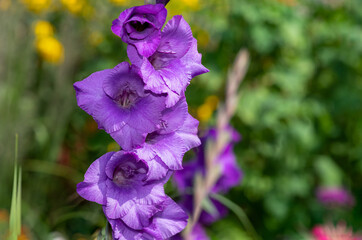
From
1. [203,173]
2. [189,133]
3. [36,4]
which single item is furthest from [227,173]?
[36,4]

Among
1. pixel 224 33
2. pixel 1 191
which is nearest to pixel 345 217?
pixel 224 33

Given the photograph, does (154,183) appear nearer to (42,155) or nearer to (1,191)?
(1,191)

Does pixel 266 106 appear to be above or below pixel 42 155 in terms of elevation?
above

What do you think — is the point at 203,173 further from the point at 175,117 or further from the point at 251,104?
the point at 251,104

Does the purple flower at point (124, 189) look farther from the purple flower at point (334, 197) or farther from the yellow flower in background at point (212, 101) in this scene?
the yellow flower in background at point (212, 101)

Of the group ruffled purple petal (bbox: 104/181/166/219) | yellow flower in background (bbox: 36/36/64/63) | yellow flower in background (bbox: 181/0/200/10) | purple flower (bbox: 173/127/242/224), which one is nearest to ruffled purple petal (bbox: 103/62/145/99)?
ruffled purple petal (bbox: 104/181/166/219)

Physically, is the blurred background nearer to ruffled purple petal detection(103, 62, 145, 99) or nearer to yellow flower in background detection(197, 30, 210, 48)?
yellow flower in background detection(197, 30, 210, 48)

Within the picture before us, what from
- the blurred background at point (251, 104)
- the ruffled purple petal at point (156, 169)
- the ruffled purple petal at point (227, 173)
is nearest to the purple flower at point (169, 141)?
the ruffled purple petal at point (156, 169)
